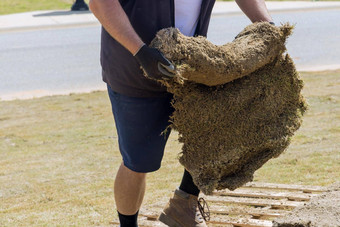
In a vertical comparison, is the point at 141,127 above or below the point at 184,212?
above

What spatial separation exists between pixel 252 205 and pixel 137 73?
1.55 meters

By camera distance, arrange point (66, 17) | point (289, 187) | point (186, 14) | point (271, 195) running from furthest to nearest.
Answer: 1. point (66, 17)
2. point (289, 187)
3. point (271, 195)
4. point (186, 14)

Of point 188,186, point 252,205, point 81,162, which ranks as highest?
point 188,186

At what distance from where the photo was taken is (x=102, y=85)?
969 cm

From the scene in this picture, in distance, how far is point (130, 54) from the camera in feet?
9.58

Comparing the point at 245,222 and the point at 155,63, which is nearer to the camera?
the point at 155,63

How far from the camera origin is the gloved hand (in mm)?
2631

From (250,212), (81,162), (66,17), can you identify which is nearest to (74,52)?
(66,17)

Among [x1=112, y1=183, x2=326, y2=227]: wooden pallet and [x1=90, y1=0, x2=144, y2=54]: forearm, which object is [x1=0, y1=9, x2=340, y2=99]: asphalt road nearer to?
[x1=112, y1=183, x2=326, y2=227]: wooden pallet

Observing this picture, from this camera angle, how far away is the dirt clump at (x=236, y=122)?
2923 millimetres

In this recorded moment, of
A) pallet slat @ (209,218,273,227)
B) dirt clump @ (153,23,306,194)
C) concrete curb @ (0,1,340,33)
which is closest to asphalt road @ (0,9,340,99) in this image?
concrete curb @ (0,1,340,33)

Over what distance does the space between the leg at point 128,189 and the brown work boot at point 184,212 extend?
0.25 m

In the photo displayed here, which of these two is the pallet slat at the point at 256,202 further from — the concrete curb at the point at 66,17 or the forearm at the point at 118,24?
the concrete curb at the point at 66,17

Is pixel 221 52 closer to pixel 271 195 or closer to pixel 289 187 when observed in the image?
pixel 271 195
